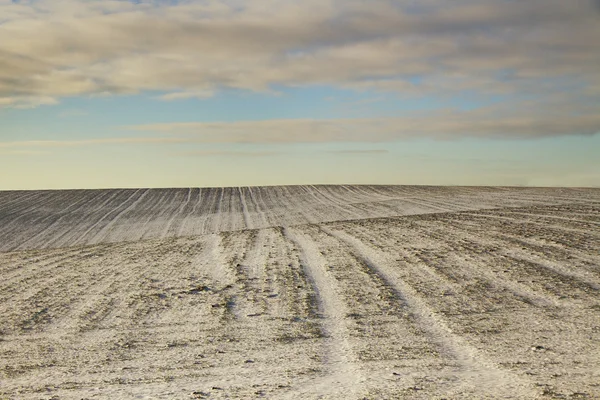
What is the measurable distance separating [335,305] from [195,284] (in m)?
3.53

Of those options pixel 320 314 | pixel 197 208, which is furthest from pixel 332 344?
pixel 197 208

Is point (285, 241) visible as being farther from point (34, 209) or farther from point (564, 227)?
point (34, 209)

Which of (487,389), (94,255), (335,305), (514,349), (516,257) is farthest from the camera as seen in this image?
(94,255)

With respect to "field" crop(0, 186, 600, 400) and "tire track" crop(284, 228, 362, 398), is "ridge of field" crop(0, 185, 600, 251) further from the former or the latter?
"tire track" crop(284, 228, 362, 398)

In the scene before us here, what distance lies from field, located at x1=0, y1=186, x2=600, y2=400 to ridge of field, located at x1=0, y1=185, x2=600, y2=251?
23.6 feet

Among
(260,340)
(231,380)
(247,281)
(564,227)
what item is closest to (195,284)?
(247,281)

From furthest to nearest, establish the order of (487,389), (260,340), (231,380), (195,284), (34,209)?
(34,209), (195,284), (260,340), (231,380), (487,389)

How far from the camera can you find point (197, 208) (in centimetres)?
3716

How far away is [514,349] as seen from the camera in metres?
7.80

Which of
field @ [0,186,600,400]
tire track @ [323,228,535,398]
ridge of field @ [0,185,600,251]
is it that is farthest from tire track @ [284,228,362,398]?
ridge of field @ [0,185,600,251]

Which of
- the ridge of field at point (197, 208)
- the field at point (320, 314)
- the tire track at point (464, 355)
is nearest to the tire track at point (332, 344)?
the field at point (320, 314)

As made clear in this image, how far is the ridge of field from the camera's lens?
27688mm

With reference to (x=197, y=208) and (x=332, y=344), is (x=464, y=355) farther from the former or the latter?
(x=197, y=208)

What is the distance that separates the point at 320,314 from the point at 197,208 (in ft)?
92.2
